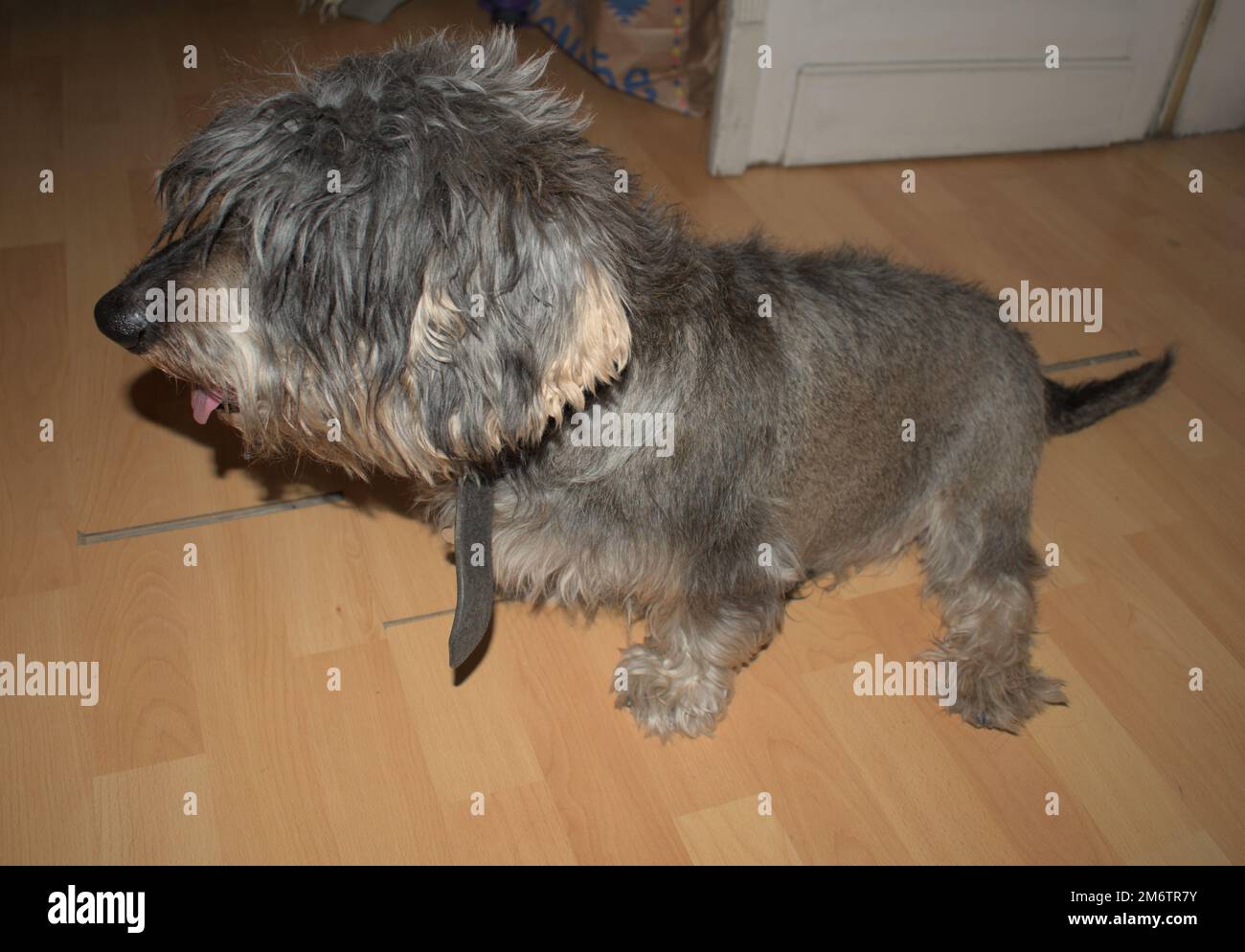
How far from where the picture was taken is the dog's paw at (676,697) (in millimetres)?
2740

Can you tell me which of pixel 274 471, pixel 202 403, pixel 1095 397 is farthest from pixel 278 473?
pixel 1095 397

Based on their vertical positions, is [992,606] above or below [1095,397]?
below

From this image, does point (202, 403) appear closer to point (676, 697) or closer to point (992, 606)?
point (676, 697)

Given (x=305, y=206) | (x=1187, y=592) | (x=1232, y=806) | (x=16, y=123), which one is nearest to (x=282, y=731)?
(x=305, y=206)

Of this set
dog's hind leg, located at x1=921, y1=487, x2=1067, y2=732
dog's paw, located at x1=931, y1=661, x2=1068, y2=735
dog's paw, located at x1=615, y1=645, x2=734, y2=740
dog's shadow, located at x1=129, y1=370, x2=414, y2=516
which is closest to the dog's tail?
dog's hind leg, located at x1=921, y1=487, x2=1067, y2=732

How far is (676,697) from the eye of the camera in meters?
2.75

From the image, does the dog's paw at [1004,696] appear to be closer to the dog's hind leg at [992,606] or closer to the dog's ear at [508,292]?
the dog's hind leg at [992,606]

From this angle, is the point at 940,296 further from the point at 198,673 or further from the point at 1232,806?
the point at 198,673

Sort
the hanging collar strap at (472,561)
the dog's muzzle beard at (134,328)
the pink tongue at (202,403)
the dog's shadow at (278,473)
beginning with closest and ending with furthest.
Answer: the dog's muzzle beard at (134,328), the pink tongue at (202,403), the hanging collar strap at (472,561), the dog's shadow at (278,473)

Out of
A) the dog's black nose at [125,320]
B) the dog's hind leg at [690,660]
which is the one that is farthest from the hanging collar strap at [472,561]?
the dog's black nose at [125,320]

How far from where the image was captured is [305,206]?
6.03 ft

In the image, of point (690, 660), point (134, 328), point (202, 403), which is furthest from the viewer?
point (690, 660)

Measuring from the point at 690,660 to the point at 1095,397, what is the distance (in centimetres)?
162

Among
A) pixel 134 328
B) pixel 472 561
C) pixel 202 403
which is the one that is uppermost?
pixel 134 328
